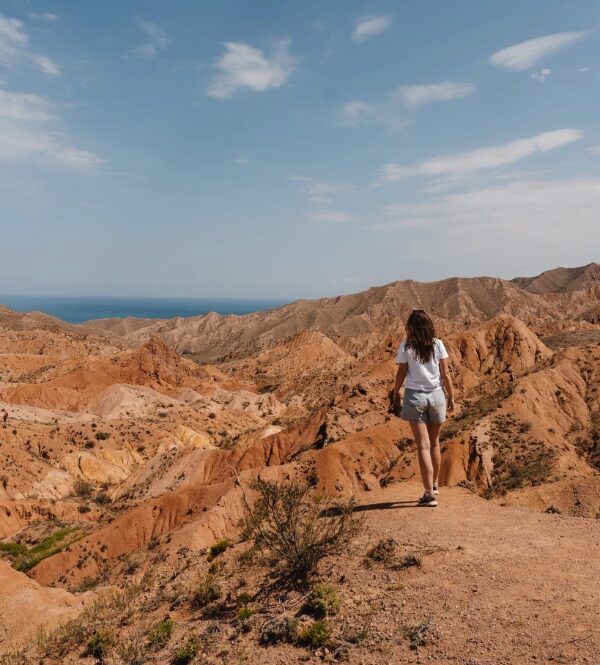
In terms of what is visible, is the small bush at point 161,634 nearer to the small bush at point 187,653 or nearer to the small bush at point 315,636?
the small bush at point 187,653

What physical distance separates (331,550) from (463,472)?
1403cm

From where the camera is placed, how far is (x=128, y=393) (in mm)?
61406

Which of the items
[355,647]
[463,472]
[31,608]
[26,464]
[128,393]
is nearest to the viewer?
[355,647]

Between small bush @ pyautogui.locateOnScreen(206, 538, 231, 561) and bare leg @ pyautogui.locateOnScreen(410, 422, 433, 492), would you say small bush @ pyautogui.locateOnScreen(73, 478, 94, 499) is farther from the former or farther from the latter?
bare leg @ pyautogui.locateOnScreen(410, 422, 433, 492)

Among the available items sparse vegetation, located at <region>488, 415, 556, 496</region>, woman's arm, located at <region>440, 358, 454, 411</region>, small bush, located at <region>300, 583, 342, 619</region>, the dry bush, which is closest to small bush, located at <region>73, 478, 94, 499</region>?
sparse vegetation, located at <region>488, 415, 556, 496</region>

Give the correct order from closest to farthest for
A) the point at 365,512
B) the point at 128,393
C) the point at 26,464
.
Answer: the point at 365,512, the point at 26,464, the point at 128,393

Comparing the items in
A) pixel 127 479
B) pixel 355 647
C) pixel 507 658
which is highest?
pixel 507 658

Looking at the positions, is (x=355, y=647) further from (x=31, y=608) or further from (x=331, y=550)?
(x=31, y=608)

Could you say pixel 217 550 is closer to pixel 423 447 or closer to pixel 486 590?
pixel 423 447

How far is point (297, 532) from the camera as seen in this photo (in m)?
8.08

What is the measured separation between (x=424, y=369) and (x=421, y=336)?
0.56 m

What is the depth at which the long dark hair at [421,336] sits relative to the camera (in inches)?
316

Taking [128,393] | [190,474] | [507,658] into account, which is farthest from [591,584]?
[128,393]

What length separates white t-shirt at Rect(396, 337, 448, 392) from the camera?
8.16 meters
